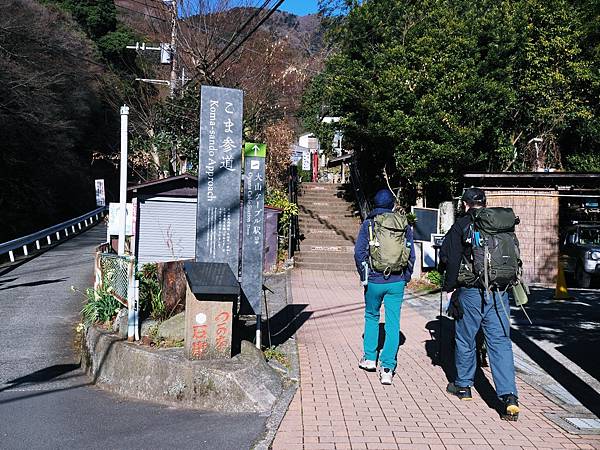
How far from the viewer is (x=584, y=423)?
5.20 meters

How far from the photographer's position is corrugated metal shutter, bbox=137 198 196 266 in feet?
50.0

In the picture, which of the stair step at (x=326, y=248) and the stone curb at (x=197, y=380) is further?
the stair step at (x=326, y=248)

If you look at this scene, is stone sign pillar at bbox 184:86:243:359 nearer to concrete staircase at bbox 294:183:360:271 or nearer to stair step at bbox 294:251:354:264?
concrete staircase at bbox 294:183:360:271

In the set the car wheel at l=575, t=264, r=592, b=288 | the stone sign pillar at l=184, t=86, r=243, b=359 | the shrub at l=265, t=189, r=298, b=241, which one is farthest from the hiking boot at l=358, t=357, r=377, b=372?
the car wheel at l=575, t=264, r=592, b=288

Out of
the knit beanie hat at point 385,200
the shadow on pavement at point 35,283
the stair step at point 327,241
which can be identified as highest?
the knit beanie hat at point 385,200

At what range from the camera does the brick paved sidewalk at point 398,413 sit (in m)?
4.70

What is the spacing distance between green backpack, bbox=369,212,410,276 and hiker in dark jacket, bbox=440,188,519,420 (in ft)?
1.74

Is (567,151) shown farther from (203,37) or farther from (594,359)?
(594,359)

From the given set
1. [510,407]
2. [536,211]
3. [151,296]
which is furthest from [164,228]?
[510,407]

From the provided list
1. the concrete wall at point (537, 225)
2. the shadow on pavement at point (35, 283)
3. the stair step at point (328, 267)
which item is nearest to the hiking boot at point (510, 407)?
the concrete wall at point (537, 225)

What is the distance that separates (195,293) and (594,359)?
500 centimetres

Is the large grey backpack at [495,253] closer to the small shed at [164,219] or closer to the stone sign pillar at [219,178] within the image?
the stone sign pillar at [219,178]

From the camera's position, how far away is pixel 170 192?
50.0 feet

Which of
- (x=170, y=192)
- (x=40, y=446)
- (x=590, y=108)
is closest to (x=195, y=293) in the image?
(x=40, y=446)
